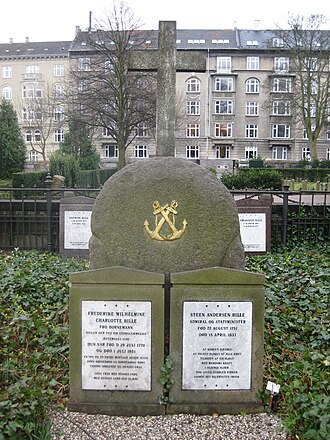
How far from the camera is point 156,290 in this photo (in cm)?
378

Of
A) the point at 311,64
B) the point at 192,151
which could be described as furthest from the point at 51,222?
the point at 192,151

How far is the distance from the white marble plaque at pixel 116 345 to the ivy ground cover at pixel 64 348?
39cm

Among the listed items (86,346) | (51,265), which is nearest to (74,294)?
(86,346)

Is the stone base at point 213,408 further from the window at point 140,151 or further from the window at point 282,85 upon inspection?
the window at point 140,151

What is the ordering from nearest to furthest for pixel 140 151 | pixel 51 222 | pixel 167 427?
pixel 167 427
pixel 51 222
pixel 140 151

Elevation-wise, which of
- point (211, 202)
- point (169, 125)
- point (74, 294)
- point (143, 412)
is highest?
point (169, 125)

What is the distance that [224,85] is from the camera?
65875mm

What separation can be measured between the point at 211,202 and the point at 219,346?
134 centimetres

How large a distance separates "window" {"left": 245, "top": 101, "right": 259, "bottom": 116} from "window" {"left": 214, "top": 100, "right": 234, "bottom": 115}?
6.89ft

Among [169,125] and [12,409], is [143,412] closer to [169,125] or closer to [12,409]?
[12,409]

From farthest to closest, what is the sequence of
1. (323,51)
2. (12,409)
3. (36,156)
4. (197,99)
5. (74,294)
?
(36,156), (197,99), (323,51), (74,294), (12,409)

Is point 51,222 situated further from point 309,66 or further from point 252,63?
point 252,63

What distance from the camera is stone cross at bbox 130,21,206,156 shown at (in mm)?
6281

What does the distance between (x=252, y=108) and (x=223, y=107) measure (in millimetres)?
3750
